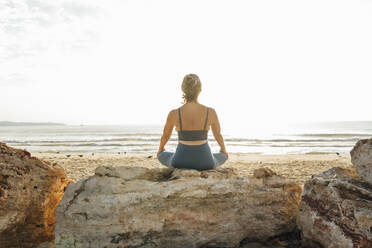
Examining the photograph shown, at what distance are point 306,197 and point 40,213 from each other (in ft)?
10.8

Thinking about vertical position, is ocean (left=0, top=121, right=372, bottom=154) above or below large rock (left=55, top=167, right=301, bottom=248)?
below

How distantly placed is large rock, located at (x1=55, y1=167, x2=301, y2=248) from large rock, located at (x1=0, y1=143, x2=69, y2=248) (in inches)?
15.3

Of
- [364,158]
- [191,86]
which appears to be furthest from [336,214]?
[191,86]

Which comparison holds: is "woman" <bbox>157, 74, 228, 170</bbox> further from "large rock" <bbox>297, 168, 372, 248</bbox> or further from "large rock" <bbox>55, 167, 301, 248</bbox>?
"large rock" <bbox>297, 168, 372, 248</bbox>

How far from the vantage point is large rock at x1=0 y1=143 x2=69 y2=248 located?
2906mm

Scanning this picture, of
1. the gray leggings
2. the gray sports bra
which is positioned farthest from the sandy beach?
the gray sports bra

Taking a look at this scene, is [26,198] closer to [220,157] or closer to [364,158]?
[220,157]

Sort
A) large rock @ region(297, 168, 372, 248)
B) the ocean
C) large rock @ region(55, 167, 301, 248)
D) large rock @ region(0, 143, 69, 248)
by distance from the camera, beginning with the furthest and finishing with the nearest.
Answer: the ocean < large rock @ region(0, 143, 69, 248) < large rock @ region(55, 167, 301, 248) < large rock @ region(297, 168, 372, 248)

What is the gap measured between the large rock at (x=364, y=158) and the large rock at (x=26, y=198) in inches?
148

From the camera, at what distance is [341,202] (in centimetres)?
266

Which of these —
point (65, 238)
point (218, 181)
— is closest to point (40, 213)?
point (65, 238)

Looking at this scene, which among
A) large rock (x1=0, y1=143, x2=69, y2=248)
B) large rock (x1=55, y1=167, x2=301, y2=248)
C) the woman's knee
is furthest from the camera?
the woman's knee

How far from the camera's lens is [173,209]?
295cm

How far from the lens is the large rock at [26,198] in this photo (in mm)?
2906
